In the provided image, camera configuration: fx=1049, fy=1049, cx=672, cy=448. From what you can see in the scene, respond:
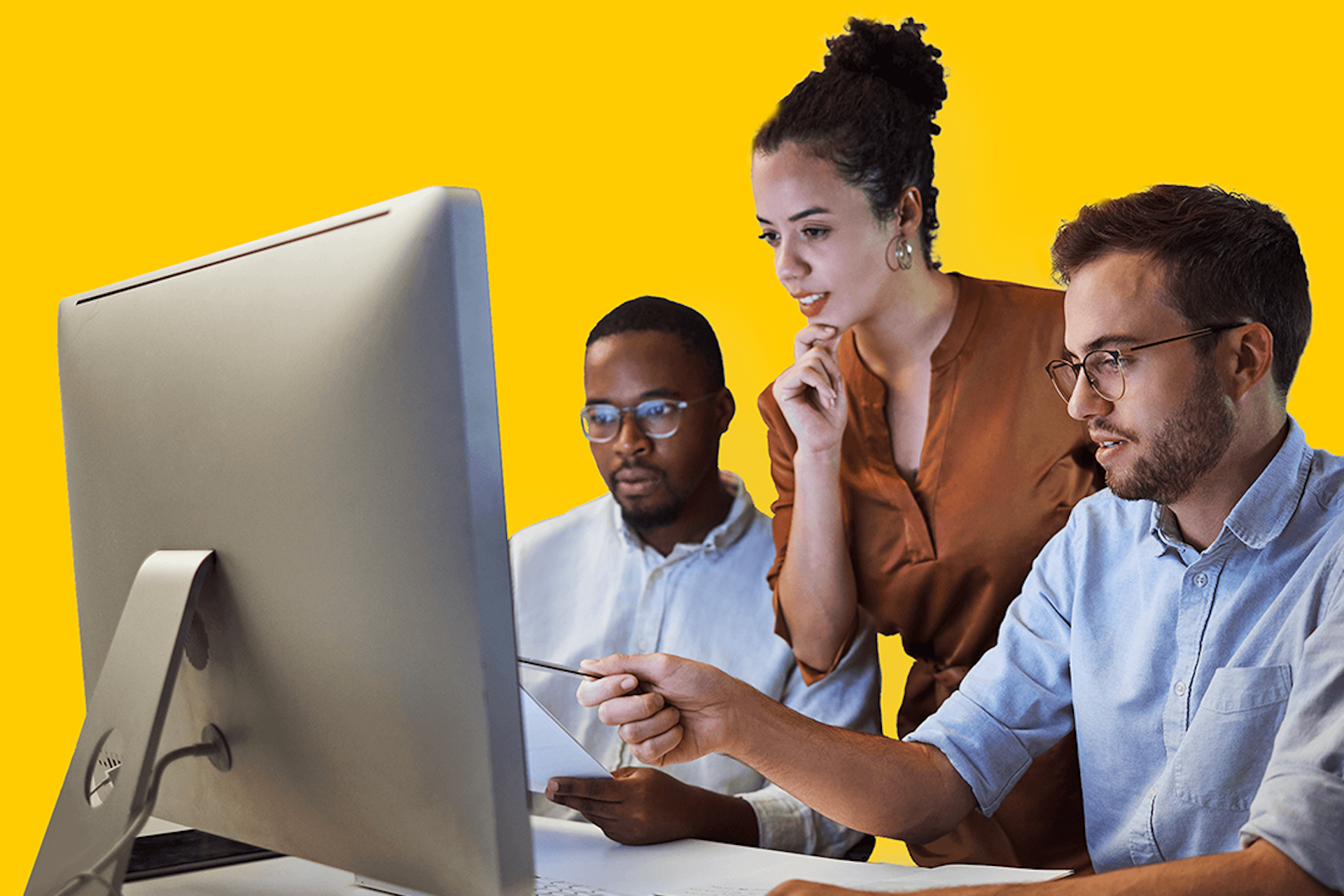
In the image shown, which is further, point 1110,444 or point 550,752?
point 1110,444

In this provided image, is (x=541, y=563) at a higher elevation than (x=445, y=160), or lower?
lower

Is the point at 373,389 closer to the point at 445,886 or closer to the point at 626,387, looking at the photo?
the point at 445,886

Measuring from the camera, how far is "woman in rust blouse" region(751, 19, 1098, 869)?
69.1 inches

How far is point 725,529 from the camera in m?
2.13

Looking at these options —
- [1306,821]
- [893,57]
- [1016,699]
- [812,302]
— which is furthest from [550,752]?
[893,57]

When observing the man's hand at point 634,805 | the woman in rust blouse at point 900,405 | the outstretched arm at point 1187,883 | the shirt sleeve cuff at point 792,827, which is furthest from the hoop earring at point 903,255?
the outstretched arm at point 1187,883

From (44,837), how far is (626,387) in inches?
55.3

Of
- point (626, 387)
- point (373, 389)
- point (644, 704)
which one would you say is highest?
point (626, 387)

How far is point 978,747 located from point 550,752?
0.56m

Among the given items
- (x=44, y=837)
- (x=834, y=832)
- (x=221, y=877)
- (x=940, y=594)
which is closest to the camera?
(x=44, y=837)

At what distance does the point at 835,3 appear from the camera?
218 centimetres

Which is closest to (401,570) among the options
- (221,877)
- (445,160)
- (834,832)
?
(221,877)

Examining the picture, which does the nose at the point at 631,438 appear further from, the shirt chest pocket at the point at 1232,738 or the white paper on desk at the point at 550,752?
the shirt chest pocket at the point at 1232,738

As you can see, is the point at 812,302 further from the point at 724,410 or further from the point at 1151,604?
the point at 1151,604
